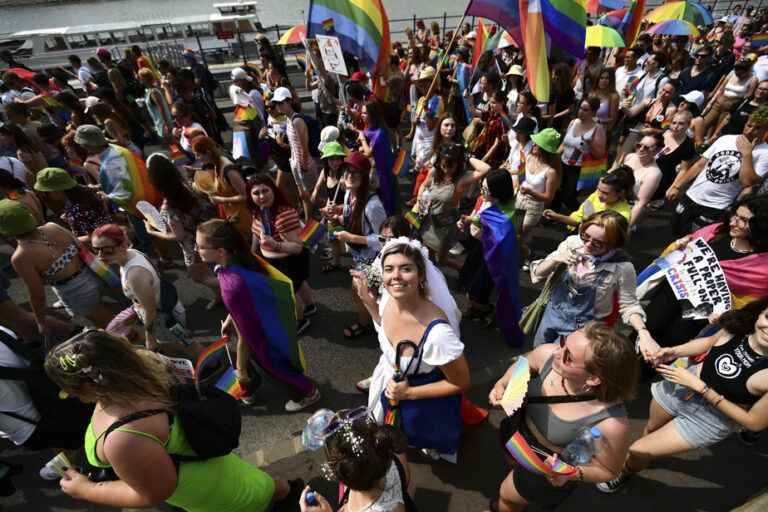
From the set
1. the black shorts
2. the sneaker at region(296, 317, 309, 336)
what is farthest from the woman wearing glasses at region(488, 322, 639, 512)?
the sneaker at region(296, 317, 309, 336)

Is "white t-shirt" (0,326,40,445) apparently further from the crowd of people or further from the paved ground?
the paved ground

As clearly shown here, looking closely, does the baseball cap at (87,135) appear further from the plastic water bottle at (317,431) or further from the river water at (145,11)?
the river water at (145,11)

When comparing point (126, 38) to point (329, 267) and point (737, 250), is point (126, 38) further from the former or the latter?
point (737, 250)

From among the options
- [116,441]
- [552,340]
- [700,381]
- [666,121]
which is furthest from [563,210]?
[116,441]

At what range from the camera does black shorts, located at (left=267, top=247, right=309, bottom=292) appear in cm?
378

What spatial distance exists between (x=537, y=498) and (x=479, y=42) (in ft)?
27.0

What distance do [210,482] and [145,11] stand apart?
54349 mm

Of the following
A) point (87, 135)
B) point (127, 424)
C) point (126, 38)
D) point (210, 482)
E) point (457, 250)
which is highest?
point (126, 38)

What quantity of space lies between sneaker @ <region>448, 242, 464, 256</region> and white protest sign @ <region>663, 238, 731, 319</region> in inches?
107

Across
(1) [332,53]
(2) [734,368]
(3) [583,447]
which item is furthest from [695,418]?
(1) [332,53]

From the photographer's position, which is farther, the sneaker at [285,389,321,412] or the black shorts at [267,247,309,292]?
the black shorts at [267,247,309,292]

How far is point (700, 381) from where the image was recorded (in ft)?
7.38

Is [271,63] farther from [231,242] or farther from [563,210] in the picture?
[231,242]

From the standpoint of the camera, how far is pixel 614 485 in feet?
9.15
